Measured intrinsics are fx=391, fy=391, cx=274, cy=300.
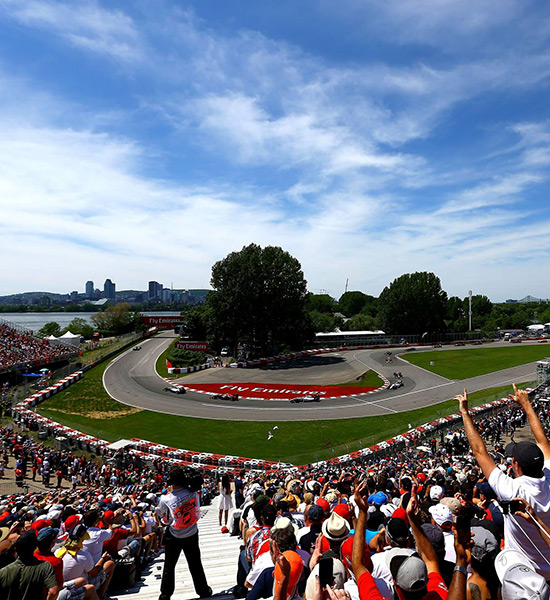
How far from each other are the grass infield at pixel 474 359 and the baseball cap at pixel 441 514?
52.1 metres

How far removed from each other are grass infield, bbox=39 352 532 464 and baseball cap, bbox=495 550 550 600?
22.2m

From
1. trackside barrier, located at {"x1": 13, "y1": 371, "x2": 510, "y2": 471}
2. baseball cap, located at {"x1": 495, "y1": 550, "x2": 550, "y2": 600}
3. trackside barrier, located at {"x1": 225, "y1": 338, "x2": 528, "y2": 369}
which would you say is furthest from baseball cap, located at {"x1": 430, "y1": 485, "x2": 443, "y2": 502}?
trackside barrier, located at {"x1": 225, "y1": 338, "x2": 528, "y2": 369}

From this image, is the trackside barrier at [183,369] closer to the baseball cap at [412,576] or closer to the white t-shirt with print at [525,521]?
the white t-shirt with print at [525,521]

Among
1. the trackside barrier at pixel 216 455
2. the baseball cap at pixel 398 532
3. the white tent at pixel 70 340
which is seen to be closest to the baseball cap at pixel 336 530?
the baseball cap at pixel 398 532

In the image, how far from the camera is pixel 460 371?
57.3m

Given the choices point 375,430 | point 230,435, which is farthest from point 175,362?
point 375,430

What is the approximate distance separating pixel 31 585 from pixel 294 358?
2581 inches

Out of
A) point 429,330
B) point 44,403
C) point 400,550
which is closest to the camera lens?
point 400,550

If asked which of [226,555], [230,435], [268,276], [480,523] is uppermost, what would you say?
[268,276]

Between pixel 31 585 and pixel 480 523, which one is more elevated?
pixel 480 523

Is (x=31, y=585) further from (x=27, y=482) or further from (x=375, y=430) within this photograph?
(x=375, y=430)

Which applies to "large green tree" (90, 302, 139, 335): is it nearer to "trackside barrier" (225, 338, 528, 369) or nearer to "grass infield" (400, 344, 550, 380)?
"trackside barrier" (225, 338, 528, 369)

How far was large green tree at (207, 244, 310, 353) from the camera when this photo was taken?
67.6 m

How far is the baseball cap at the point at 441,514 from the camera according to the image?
5922 millimetres
